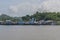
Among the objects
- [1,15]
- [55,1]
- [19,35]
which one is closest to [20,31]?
[19,35]

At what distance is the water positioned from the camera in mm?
4043

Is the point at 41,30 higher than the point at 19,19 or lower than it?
lower

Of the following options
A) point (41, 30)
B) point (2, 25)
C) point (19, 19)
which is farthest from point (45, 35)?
point (2, 25)

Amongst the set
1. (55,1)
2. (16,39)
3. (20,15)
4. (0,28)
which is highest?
(55,1)

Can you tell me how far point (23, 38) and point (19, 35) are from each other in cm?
16

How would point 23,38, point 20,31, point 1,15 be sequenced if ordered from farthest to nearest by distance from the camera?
point 20,31 < point 23,38 < point 1,15

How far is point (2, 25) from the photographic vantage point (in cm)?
383

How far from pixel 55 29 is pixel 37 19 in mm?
759

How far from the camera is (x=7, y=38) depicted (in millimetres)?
4023

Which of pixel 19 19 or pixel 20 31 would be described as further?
pixel 20 31

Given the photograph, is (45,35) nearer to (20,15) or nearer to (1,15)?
(20,15)

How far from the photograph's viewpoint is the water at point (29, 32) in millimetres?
4043

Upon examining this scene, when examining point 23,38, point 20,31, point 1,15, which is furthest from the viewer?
point 20,31

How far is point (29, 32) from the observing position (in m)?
4.37
